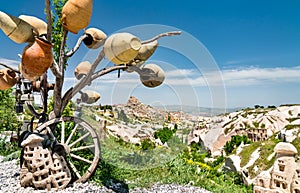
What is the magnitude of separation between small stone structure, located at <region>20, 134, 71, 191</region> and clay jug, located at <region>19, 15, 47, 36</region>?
4.18 ft

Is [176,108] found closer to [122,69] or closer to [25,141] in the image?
[122,69]

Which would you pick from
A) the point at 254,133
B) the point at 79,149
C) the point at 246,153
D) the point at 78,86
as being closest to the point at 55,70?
the point at 78,86

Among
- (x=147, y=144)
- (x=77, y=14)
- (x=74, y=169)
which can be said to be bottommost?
(x=74, y=169)

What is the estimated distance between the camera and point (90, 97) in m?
4.38

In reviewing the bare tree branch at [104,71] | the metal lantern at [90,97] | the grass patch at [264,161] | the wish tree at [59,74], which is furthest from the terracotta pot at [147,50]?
the grass patch at [264,161]

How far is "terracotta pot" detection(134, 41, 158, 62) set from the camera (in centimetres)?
385

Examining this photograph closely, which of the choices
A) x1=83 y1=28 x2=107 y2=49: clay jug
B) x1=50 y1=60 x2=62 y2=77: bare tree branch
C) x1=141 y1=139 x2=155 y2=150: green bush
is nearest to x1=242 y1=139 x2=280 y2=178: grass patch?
x1=141 y1=139 x2=155 y2=150: green bush

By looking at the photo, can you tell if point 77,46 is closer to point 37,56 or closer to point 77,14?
point 77,14

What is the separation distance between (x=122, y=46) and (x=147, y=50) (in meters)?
0.73

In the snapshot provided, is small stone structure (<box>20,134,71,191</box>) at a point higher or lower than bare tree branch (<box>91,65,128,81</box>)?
lower

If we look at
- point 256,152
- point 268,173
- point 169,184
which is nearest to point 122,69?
point 169,184

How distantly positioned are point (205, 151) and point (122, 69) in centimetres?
977

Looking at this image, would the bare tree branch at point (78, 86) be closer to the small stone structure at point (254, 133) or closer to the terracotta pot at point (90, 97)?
the terracotta pot at point (90, 97)

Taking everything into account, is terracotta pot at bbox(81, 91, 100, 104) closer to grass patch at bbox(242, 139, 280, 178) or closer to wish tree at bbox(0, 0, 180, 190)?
wish tree at bbox(0, 0, 180, 190)
